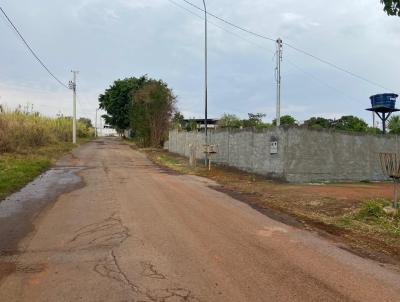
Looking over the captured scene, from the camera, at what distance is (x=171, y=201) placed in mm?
13594

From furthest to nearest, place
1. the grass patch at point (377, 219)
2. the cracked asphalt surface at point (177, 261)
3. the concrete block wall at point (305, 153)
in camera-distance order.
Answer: the concrete block wall at point (305, 153)
the grass patch at point (377, 219)
the cracked asphalt surface at point (177, 261)

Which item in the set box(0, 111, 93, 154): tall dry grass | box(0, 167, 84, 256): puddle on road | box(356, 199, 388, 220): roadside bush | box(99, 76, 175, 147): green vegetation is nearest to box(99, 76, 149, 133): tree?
box(99, 76, 175, 147): green vegetation

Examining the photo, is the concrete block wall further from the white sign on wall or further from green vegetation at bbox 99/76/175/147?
green vegetation at bbox 99/76/175/147

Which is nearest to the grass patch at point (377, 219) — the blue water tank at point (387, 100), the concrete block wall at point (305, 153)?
the concrete block wall at point (305, 153)

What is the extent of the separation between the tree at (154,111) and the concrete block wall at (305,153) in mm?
23204

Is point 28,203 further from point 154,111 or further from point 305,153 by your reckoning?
point 154,111

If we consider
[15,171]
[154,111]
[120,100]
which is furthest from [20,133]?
[120,100]

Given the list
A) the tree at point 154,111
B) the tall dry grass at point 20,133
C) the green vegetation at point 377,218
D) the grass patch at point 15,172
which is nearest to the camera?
the green vegetation at point 377,218

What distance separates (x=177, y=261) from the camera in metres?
7.32

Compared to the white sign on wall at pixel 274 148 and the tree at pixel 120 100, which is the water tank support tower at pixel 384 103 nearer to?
the white sign on wall at pixel 274 148

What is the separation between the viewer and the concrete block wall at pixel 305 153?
1995 centimetres

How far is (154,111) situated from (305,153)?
31.7m

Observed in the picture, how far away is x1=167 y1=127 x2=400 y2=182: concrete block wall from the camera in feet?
65.5

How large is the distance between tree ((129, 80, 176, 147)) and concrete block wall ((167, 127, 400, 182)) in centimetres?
2320
